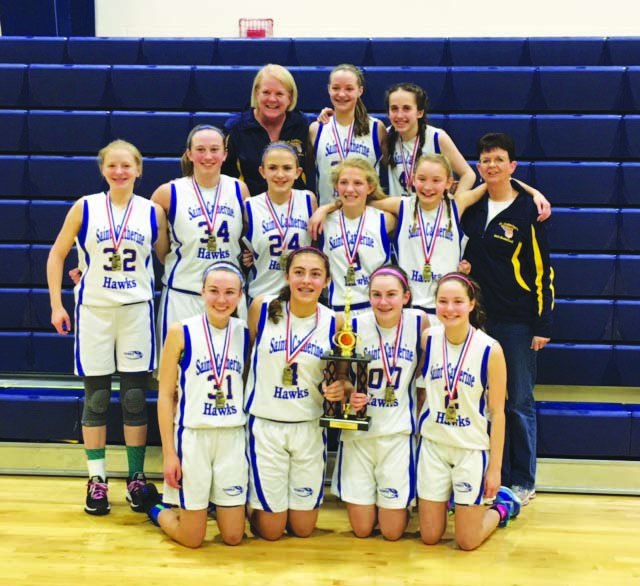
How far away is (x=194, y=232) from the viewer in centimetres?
Result: 334

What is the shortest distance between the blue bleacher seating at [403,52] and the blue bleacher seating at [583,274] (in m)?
1.61

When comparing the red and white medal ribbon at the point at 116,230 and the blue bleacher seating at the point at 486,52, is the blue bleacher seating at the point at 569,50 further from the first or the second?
the red and white medal ribbon at the point at 116,230

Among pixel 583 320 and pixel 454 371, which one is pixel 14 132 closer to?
pixel 454 371

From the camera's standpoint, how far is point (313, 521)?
310 cm

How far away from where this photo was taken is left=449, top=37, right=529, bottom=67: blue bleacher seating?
204 inches

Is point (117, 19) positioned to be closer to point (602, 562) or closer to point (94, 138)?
point (94, 138)

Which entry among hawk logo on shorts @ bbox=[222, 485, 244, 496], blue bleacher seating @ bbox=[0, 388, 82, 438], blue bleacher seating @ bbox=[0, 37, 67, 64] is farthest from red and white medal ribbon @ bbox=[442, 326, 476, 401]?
blue bleacher seating @ bbox=[0, 37, 67, 64]

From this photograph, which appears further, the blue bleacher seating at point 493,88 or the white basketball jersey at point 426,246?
the blue bleacher seating at point 493,88

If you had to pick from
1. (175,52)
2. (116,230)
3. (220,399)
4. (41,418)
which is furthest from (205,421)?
(175,52)

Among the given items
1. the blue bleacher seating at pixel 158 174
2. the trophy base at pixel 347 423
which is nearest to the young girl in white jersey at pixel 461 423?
the trophy base at pixel 347 423

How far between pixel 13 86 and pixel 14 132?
36 cm

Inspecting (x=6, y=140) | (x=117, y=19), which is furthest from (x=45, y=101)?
(x=117, y=19)

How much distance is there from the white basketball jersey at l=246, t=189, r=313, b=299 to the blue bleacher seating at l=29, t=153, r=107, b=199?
5.61 ft

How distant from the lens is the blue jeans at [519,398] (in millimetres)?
3377
